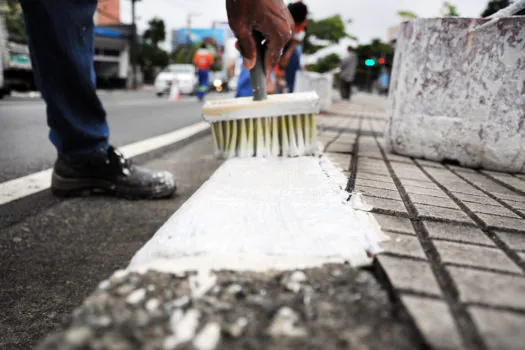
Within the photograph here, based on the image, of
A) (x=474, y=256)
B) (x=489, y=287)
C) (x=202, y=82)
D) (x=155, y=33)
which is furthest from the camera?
(x=155, y=33)

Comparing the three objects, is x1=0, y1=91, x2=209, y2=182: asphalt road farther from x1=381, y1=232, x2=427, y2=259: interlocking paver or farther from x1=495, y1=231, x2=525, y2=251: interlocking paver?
x1=495, y1=231, x2=525, y2=251: interlocking paver

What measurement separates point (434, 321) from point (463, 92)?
80.4 inches

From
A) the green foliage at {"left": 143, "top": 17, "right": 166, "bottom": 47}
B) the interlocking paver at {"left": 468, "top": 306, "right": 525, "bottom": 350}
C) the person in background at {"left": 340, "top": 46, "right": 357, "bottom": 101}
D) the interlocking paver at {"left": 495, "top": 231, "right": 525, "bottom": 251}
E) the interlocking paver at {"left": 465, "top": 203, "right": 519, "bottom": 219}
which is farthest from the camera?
→ the green foliage at {"left": 143, "top": 17, "right": 166, "bottom": 47}

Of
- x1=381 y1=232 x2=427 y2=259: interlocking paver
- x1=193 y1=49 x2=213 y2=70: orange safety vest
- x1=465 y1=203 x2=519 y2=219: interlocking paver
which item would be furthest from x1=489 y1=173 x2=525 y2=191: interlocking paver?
x1=193 y1=49 x2=213 y2=70: orange safety vest

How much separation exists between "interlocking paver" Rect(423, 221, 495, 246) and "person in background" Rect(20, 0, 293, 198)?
109cm

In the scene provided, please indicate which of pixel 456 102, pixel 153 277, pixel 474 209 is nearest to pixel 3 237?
pixel 153 277

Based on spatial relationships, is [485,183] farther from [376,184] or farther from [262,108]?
[262,108]

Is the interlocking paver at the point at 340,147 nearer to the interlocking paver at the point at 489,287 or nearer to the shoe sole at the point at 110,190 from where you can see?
the shoe sole at the point at 110,190

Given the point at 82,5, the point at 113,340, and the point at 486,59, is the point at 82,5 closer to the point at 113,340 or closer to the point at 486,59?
the point at 113,340

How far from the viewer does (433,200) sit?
Result: 136 centimetres

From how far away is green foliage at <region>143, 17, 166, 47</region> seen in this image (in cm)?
6494

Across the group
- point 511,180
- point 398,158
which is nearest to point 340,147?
point 398,158

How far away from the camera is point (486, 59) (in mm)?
2174

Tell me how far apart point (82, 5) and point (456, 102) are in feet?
6.82
